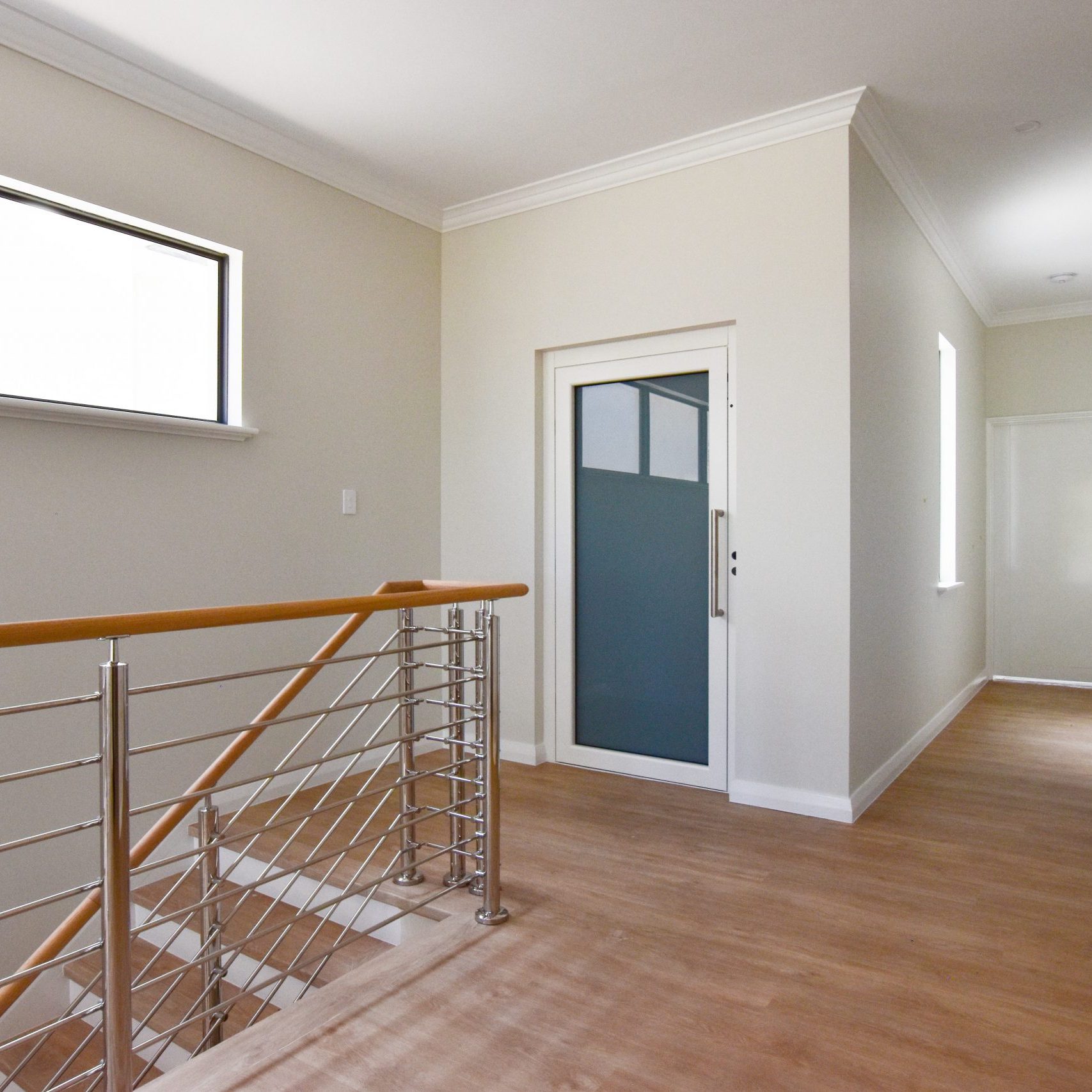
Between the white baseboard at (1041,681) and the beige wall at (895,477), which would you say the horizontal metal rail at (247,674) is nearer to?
the beige wall at (895,477)

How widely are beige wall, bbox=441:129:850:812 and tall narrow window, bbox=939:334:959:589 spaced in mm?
2167

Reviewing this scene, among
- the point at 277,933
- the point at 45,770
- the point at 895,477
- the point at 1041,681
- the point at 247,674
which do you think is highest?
the point at 895,477

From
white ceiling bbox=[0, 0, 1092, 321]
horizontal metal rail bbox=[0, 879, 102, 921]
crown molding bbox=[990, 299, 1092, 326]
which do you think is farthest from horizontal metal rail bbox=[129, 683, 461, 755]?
crown molding bbox=[990, 299, 1092, 326]

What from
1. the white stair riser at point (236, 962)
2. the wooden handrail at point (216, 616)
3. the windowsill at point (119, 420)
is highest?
the windowsill at point (119, 420)

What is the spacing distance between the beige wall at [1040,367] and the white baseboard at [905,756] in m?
2.05

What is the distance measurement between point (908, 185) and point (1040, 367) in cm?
296

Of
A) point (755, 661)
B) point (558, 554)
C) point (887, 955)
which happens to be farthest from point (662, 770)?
point (887, 955)

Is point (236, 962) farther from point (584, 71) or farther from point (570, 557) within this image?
point (584, 71)

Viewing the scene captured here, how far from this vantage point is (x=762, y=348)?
344cm

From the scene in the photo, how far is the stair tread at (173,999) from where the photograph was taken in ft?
8.45

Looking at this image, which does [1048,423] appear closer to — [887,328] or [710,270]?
[887,328]

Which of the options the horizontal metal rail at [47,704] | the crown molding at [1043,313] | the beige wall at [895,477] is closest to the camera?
the horizontal metal rail at [47,704]

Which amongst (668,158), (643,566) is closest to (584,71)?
(668,158)

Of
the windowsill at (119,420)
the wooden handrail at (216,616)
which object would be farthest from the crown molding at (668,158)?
the wooden handrail at (216,616)
